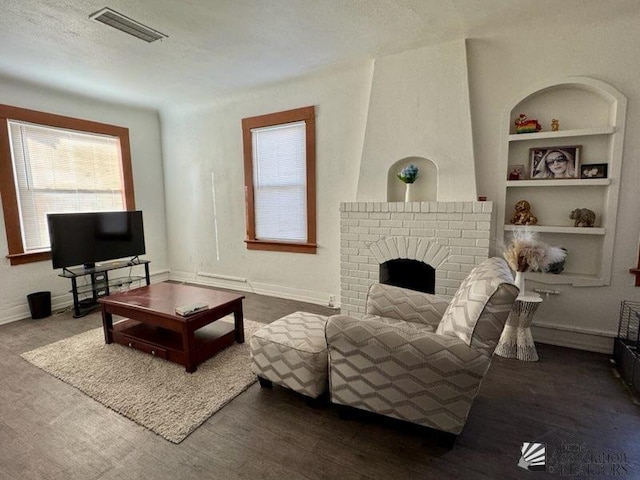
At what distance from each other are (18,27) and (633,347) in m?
5.01

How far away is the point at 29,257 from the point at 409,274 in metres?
4.17

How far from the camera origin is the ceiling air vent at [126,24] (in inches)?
87.4

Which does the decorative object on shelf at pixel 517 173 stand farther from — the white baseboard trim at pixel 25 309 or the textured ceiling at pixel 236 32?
the white baseboard trim at pixel 25 309

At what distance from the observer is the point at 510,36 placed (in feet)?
8.65

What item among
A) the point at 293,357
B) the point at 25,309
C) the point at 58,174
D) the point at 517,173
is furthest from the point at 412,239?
the point at 25,309

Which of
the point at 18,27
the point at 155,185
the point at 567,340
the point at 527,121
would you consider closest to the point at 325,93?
the point at 527,121

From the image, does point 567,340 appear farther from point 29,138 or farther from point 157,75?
point 29,138

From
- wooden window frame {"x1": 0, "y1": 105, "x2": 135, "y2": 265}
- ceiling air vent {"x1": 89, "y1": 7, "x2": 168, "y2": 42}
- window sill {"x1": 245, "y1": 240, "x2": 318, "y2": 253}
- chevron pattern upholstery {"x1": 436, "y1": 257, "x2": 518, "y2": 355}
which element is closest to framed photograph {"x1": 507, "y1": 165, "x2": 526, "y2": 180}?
chevron pattern upholstery {"x1": 436, "y1": 257, "x2": 518, "y2": 355}

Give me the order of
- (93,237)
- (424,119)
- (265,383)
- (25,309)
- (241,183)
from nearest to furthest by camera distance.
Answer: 1. (265,383)
2. (424,119)
3. (25,309)
4. (93,237)
5. (241,183)

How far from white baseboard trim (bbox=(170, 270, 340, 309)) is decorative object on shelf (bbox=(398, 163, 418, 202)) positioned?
1442mm

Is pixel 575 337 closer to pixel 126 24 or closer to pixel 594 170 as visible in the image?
pixel 594 170

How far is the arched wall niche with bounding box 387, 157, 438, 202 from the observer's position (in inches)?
121

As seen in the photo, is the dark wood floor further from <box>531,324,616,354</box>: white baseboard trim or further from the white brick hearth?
the white brick hearth

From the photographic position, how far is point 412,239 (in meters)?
2.98
